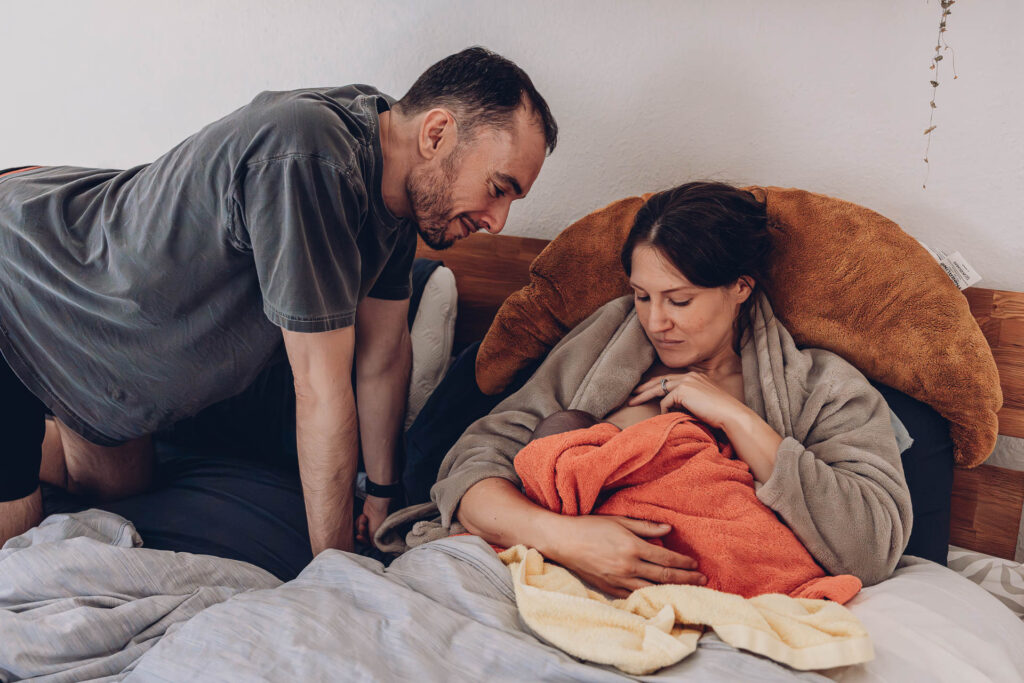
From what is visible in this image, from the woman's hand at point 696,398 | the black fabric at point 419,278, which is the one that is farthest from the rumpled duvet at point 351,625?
the black fabric at point 419,278

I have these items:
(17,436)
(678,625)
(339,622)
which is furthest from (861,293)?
(17,436)

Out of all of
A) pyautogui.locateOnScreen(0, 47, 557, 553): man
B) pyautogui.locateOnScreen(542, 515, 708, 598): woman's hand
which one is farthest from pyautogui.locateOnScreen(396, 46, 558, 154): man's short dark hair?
pyautogui.locateOnScreen(542, 515, 708, 598): woman's hand

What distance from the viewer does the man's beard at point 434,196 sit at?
4.24 ft

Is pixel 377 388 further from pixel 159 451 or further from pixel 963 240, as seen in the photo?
pixel 963 240

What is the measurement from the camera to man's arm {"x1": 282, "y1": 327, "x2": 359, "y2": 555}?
1237 millimetres

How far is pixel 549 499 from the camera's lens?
125 centimetres

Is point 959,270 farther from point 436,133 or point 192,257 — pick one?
point 192,257

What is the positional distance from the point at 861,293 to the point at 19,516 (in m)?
1.71

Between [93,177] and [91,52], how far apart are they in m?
1.12

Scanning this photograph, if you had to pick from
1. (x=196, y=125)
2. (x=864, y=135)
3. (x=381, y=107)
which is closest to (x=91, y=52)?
(x=196, y=125)

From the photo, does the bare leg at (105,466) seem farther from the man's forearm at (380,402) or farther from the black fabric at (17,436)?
the man's forearm at (380,402)

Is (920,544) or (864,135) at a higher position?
(864,135)

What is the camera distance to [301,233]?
44.2 inches

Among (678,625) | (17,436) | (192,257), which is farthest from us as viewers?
(17,436)
